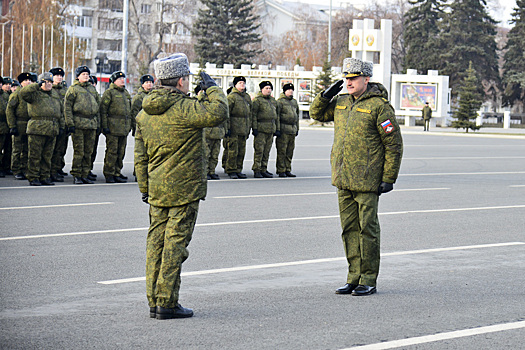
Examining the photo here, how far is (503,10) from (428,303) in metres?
98.5

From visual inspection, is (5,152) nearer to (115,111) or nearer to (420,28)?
(115,111)

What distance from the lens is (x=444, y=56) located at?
252 ft

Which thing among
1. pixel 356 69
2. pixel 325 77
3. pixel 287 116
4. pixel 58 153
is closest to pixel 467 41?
pixel 325 77

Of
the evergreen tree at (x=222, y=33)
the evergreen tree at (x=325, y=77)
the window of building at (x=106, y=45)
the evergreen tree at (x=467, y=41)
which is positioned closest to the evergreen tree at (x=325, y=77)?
the evergreen tree at (x=325, y=77)

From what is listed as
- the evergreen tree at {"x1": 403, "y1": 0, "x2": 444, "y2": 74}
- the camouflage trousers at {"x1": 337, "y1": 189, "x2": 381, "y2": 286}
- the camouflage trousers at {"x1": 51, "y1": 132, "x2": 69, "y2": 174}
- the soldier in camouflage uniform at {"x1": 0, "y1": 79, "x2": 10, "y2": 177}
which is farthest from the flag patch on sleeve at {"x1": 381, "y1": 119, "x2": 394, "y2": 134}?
the evergreen tree at {"x1": 403, "y1": 0, "x2": 444, "y2": 74}

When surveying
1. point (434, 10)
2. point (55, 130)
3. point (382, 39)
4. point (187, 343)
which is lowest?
point (187, 343)

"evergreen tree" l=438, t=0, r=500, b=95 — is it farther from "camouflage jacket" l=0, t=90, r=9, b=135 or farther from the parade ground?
the parade ground

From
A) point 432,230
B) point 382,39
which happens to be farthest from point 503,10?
point 432,230

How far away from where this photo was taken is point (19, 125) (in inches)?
669

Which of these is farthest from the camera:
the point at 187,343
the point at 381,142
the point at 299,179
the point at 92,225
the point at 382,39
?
the point at 382,39

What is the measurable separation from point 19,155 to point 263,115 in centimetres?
533

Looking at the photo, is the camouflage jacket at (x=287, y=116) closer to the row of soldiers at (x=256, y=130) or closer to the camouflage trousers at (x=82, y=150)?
the row of soldiers at (x=256, y=130)

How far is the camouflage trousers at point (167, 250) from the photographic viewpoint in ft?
21.0

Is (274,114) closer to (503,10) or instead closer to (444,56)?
(444,56)
